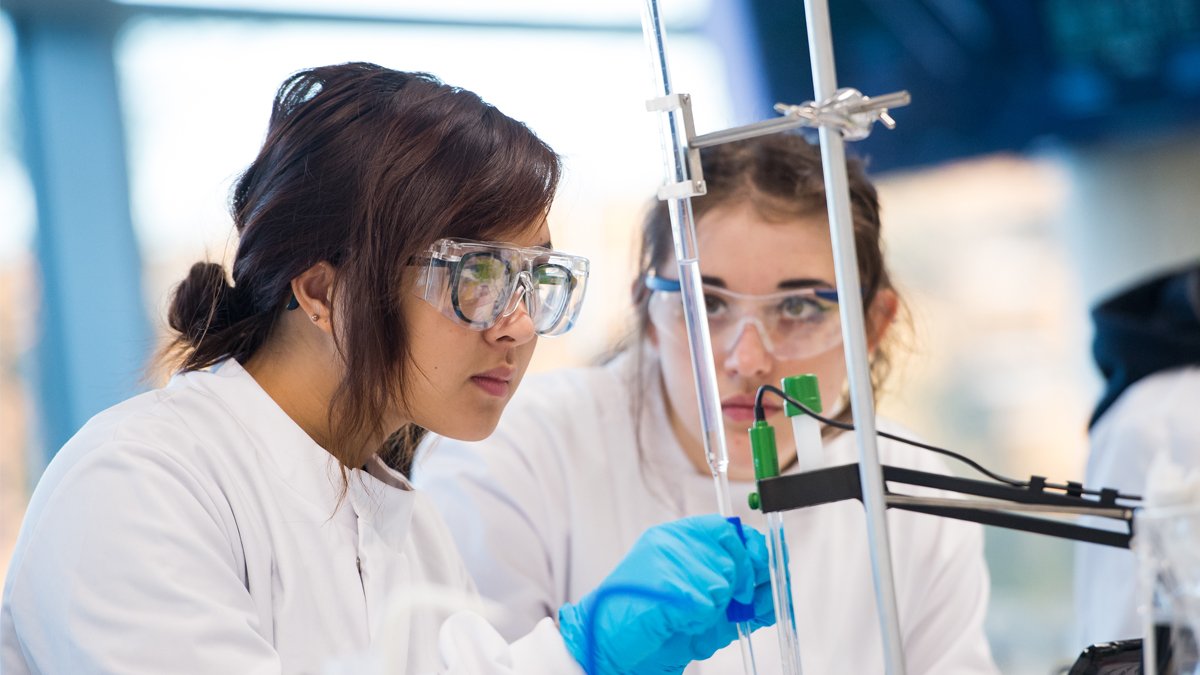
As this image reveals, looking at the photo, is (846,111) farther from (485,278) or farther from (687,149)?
(485,278)

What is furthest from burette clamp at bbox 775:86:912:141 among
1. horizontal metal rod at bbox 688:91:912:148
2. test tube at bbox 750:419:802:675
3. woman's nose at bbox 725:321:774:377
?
woman's nose at bbox 725:321:774:377

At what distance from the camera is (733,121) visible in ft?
8.51

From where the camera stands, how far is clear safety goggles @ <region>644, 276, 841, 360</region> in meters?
1.81

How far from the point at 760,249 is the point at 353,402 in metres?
0.72

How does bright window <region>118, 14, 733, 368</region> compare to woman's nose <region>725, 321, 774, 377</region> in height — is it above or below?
above

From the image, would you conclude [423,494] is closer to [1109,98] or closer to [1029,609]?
[1109,98]

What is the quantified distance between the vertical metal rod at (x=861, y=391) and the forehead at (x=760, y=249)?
69 cm

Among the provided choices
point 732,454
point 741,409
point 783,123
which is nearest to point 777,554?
point 783,123

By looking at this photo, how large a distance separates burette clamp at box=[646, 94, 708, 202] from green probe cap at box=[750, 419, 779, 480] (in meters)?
0.28

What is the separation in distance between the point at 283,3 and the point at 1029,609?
11.5ft

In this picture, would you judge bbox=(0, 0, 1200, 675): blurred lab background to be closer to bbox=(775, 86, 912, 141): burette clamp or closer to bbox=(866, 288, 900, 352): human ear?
bbox=(866, 288, 900, 352): human ear

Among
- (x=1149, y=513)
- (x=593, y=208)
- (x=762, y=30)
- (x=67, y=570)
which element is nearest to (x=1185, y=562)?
(x=1149, y=513)

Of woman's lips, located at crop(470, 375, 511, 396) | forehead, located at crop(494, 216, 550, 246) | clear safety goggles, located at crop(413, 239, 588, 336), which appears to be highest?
forehead, located at crop(494, 216, 550, 246)

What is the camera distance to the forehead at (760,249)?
1.83 meters
